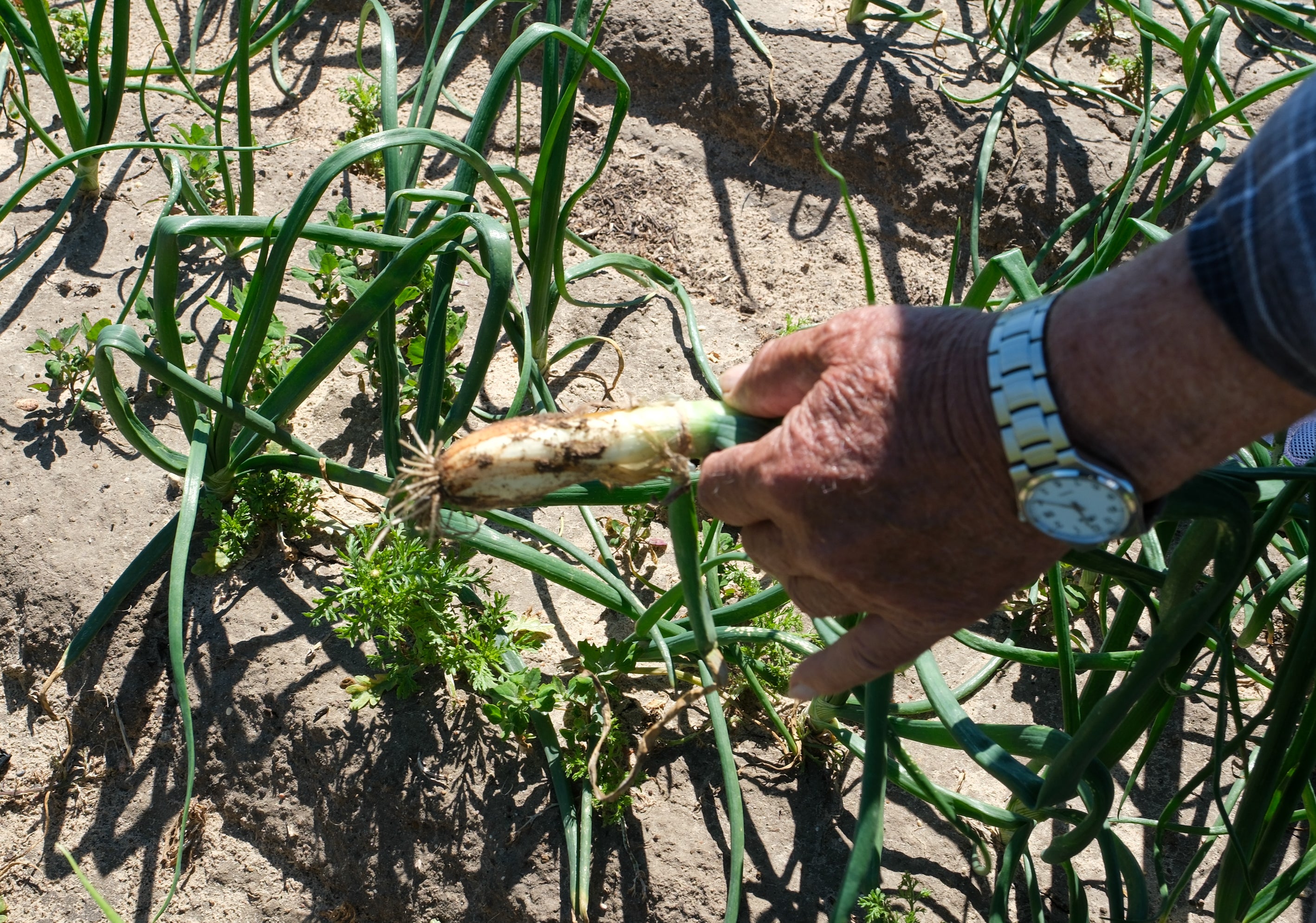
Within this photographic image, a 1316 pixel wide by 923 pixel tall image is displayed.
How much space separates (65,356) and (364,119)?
0.91 meters

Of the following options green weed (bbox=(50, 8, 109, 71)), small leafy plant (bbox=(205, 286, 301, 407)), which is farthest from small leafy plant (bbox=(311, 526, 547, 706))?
green weed (bbox=(50, 8, 109, 71))

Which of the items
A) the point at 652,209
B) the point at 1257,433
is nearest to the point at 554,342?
the point at 652,209

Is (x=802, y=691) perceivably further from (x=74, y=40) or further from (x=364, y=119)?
(x=74, y=40)

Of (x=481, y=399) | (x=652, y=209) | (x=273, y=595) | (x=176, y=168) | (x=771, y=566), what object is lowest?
(x=771, y=566)

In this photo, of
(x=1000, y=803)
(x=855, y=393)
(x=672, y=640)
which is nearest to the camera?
(x=855, y=393)

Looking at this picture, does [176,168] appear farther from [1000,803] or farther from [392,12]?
[1000,803]

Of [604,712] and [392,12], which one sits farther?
[392,12]

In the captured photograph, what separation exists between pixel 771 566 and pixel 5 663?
1.47 meters

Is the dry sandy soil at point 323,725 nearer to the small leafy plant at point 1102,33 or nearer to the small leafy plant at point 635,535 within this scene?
the small leafy plant at point 635,535

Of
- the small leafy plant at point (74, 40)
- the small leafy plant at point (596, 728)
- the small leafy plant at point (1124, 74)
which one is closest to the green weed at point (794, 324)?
the small leafy plant at point (596, 728)

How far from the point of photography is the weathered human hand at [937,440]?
2.48ft

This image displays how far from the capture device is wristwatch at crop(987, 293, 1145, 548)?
2.56ft

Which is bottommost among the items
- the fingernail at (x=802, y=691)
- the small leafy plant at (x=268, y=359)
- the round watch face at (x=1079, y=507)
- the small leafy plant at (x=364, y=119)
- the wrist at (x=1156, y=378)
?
the fingernail at (x=802, y=691)

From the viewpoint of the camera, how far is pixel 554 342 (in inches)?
80.6
